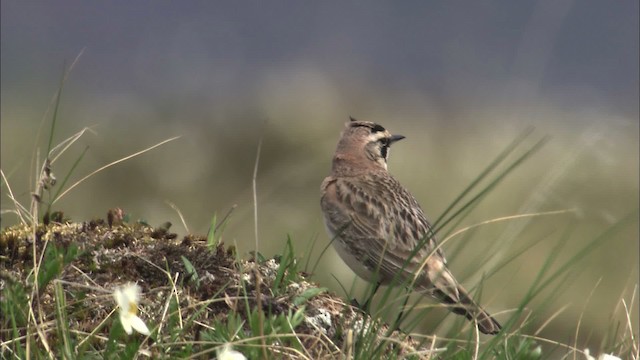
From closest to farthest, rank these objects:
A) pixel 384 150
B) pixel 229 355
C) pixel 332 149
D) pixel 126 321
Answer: pixel 229 355, pixel 126 321, pixel 384 150, pixel 332 149

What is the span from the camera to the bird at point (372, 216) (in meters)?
9.89

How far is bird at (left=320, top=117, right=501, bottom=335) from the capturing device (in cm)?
989

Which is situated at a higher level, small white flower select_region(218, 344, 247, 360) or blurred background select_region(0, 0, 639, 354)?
small white flower select_region(218, 344, 247, 360)

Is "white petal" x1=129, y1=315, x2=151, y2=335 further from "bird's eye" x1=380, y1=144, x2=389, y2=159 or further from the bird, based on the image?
"bird's eye" x1=380, y1=144, x2=389, y2=159

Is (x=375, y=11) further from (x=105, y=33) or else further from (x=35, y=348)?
(x=35, y=348)

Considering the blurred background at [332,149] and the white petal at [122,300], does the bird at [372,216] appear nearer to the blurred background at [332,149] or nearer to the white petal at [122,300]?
the blurred background at [332,149]

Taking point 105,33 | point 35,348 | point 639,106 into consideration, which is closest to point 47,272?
point 35,348

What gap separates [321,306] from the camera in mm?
8031

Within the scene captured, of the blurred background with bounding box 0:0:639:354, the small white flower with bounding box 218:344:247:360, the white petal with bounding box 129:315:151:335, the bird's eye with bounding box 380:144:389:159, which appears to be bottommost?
the blurred background with bounding box 0:0:639:354

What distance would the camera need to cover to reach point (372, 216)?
1045cm

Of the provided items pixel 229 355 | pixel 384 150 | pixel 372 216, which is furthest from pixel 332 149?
pixel 229 355

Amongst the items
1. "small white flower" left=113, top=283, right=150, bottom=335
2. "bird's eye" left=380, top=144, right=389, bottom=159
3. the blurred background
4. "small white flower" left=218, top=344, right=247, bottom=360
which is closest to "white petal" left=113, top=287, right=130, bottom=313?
"small white flower" left=113, top=283, right=150, bottom=335

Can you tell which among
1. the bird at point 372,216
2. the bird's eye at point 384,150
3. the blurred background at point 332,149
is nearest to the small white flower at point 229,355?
the blurred background at point 332,149

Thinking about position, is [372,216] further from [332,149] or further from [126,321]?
[332,149]
